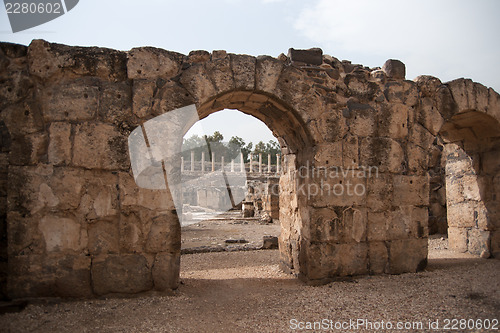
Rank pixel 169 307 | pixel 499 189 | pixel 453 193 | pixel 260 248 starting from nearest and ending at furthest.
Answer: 1. pixel 169 307
2. pixel 499 189
3. pixel 453 193
4. pixel 260 248

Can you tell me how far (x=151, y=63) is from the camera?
12.8 ft

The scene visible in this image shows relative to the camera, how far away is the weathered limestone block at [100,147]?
3.63 m

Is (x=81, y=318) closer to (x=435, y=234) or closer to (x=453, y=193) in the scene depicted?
(x=453, y=193)

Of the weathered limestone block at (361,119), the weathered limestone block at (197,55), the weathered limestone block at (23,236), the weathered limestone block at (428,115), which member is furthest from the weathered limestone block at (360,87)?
the weathered limestone block at (23,236)

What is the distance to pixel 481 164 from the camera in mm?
6023

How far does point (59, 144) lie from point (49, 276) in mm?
1302

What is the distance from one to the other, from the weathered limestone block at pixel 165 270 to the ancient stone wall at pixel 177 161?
0.04ft

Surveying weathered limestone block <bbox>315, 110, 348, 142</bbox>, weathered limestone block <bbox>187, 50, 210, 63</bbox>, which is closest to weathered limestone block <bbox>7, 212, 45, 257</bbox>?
weathered limestone block <bbox>187, 50, 210, 63</bbox>

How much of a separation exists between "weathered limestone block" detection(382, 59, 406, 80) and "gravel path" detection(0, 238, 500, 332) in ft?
8.64

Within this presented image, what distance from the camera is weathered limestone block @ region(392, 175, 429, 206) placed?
465cm

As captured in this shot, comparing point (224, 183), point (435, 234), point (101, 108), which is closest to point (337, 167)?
point (101, 108)

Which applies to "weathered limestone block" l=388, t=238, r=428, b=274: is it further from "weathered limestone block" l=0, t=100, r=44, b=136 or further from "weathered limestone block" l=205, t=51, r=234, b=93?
"weathered limestone block" l=0, t=100, r=44, b=136

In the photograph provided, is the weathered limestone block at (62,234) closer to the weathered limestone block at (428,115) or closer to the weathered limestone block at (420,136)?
the weathered limestone block at (420,136)

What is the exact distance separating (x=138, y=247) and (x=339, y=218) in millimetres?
2371
